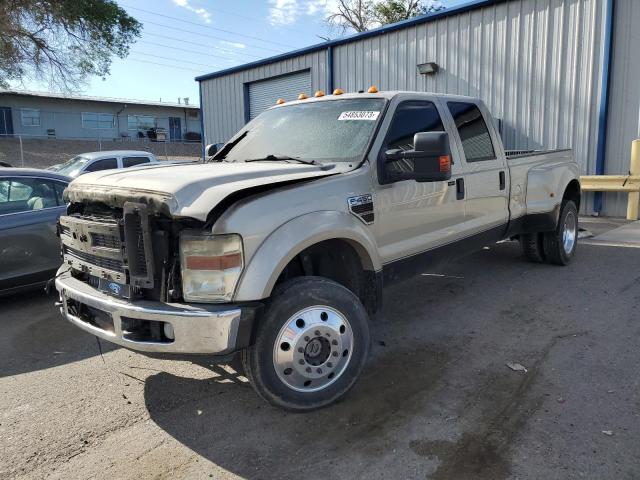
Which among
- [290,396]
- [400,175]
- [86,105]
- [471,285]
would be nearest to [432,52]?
[471,285]

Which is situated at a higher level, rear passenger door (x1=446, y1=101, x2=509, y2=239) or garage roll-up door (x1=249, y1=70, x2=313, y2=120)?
garage roll-up door (x1=249, y1=70, x2=313, y2=120)

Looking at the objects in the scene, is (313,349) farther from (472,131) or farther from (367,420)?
(472,131)

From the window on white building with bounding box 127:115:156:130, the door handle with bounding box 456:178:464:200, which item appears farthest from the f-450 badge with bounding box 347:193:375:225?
the window on white building with bounding box 127:115:156:130

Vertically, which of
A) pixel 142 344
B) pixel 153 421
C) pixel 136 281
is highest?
pixel 136 281

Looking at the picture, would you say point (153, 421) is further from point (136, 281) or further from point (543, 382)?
point (543, 382)

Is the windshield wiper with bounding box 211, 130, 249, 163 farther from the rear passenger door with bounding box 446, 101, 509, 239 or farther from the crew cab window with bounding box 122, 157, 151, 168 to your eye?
the crew cab window with bounding box 122, 157, 151, 168

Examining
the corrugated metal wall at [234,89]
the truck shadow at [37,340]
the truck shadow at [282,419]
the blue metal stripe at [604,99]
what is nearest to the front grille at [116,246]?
the truck shadow at [282,419]

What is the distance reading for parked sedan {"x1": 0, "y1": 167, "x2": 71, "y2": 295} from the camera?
552 cm

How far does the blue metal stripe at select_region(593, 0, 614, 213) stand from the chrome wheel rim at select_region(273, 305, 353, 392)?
906 cm

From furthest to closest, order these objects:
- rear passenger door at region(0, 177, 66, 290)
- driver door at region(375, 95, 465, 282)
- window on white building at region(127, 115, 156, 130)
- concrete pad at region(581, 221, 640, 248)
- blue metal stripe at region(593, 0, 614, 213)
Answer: window on white building at region(127, 115, 156, 130) < blue metal stripe at region(593, 0, 614, 213) < concrete pad at region(581, 221, 640, 248) < rear passenger door at region(0, 177, 66, 290) < driver door at region(375, 95, 465, 282)

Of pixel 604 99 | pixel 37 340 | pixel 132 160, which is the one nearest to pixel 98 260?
pixel 37 340

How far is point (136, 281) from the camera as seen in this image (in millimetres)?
2951

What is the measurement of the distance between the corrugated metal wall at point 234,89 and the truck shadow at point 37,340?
446 inches

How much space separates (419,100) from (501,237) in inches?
78.1
